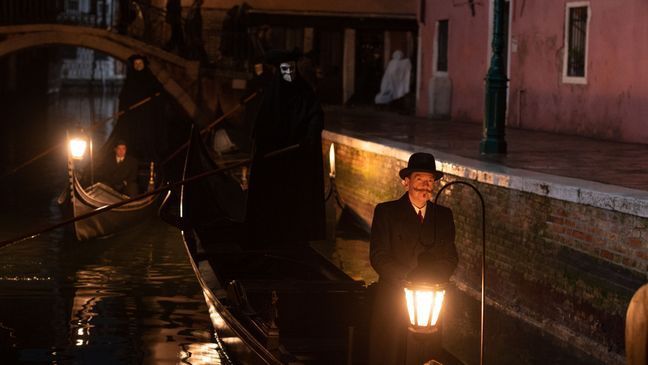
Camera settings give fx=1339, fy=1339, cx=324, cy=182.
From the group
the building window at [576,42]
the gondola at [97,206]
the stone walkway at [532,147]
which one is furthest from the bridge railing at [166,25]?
the gondola at [97,206]

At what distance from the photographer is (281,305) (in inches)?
324

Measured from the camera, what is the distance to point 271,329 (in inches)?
261

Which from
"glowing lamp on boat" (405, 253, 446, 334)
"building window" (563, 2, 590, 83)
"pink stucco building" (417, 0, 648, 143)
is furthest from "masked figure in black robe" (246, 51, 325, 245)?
"building window" (563, 2, 590, 83)

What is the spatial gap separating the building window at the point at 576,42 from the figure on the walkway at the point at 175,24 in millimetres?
11459

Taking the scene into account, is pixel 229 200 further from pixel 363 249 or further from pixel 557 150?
pixel 557 150

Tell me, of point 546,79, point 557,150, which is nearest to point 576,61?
point 546,79

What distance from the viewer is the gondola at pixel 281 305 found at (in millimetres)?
6980

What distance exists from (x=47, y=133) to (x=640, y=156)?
56.6 feet

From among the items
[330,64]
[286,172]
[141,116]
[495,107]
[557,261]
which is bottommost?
[557,261]

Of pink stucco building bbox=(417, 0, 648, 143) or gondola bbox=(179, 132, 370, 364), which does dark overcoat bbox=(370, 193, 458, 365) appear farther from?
pink stucco building bbox=(417, 0, 648, 143)

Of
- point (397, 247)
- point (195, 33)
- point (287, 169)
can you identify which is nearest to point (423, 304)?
point (397, 247)

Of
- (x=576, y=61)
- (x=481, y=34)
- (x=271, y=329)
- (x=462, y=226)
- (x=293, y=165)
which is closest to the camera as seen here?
(x=271, y=329)

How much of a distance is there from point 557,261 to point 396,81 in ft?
57.1

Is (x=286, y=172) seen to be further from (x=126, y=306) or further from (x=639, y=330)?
(x=639, y=330)
